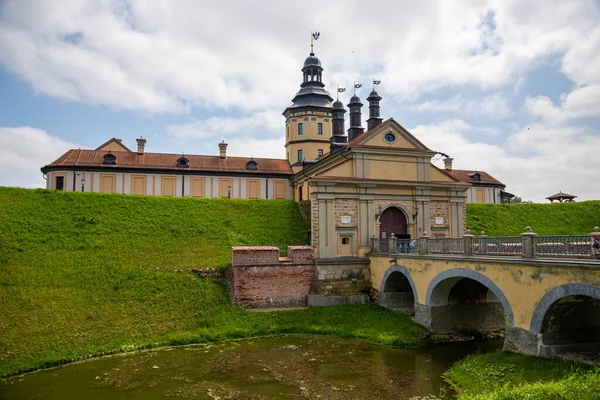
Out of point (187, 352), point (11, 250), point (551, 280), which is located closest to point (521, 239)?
point (551, 280)

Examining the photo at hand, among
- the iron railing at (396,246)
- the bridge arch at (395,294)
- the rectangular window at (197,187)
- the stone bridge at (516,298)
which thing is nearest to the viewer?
the stone bridge at (516,298)

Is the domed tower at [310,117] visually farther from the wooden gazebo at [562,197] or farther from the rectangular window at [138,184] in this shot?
the wooden gazebo at [562,197]

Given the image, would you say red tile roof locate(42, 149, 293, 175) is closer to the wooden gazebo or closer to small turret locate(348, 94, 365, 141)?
small turret locate(348, 94, 365, 141)

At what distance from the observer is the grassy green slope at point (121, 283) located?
15812mm

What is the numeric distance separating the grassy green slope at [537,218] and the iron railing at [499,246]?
16.6m

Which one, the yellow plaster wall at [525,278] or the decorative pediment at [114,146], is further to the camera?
the decorative pediment at [114,146]

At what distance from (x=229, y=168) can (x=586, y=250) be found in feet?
97.3

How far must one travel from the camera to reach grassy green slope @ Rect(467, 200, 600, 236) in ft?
103

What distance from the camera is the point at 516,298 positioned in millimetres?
12953

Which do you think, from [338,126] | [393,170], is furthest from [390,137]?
[338,126]

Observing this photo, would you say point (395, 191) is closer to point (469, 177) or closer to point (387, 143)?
point (387, 143)

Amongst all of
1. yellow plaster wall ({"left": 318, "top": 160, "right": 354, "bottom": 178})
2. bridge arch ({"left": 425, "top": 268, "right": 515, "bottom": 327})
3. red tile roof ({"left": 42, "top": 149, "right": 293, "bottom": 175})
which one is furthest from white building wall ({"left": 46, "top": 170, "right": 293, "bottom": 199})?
bridge arch ({"left": 425, "top": 268, "right": 515, "bottom": 327})

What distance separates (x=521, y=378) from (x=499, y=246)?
439 centimetres

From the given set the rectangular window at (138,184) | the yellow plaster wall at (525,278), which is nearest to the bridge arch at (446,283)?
the yellow plaster wall at (525,278)
